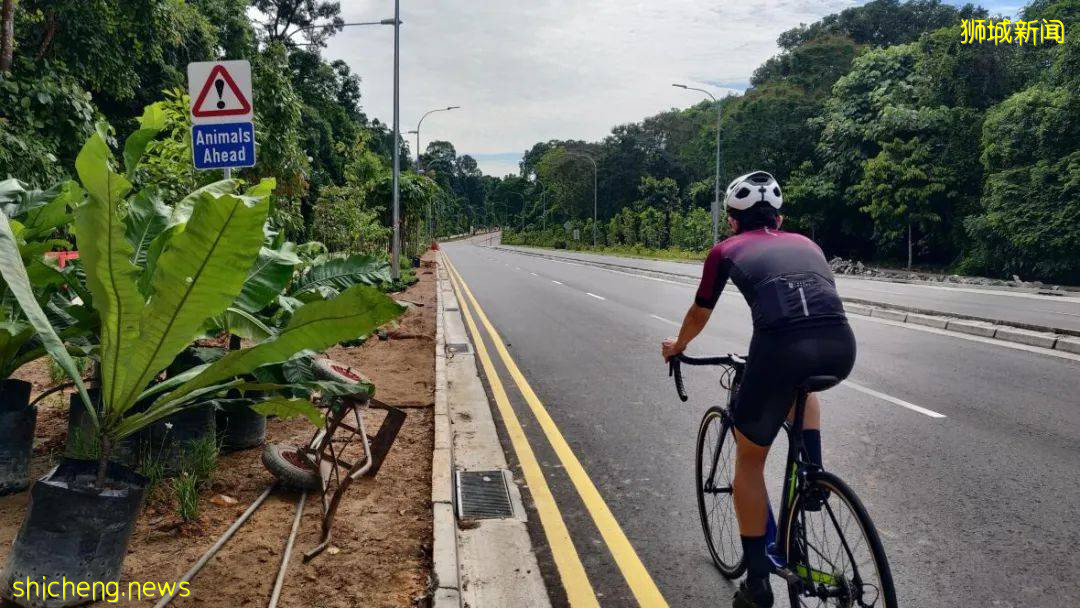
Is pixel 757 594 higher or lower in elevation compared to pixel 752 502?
lower

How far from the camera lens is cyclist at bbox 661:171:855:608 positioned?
282 cm

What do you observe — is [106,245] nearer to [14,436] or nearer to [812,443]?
[14,436]

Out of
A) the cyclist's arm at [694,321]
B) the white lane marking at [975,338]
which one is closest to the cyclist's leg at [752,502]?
the cyclist's arm at [694,321]

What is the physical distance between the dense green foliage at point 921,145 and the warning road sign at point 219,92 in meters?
29.4

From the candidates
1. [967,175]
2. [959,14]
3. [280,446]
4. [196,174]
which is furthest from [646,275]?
[959,14]

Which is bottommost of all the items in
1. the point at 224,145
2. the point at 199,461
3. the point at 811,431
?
the point at 199,461

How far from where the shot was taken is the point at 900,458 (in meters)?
5.49

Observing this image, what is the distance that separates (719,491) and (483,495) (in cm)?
154

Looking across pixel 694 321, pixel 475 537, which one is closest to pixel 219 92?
pixel 475 537

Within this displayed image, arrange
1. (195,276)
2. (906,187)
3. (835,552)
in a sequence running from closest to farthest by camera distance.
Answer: (835,552) < (195,276) < (906,187)

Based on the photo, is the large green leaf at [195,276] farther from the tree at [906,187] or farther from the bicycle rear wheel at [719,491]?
the tree at [906,187]

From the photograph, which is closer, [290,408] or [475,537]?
[290,408]

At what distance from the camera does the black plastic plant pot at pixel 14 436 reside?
4.01m

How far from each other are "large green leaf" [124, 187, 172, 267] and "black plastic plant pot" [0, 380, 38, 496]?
915 mm
